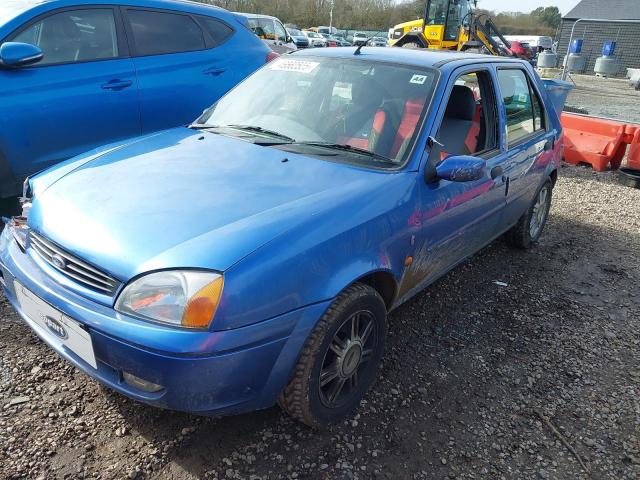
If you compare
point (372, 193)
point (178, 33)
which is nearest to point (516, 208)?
point (372, 193)

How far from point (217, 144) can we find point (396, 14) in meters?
58.6

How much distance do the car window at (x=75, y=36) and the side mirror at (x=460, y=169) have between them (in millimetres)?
3178

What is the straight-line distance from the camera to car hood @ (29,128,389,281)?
1893 millimetres

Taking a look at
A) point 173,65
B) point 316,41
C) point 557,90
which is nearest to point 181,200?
point 173,65

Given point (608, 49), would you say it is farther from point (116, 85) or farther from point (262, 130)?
point (262, 130)

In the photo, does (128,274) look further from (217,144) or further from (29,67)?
(29,67)

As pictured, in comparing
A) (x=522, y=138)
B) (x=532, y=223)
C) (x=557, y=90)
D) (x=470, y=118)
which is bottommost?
(x=532, y=223)

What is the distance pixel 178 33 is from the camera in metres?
4.88

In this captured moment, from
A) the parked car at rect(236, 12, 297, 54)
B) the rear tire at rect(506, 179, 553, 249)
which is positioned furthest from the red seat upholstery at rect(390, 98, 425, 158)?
the parked car at rect(236, 12, 297, 54)

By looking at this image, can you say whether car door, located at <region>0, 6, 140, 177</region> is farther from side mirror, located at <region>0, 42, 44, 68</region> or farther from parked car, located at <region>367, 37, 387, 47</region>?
parked car, located at <region>367, 37, 387, 47</region>

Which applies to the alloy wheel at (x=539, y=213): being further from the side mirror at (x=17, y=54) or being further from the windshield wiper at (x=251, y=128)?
the side mirror at (x=17, y=54)

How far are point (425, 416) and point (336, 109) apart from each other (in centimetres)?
172

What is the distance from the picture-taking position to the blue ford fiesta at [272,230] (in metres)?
1.82

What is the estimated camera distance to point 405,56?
3.13 meters
